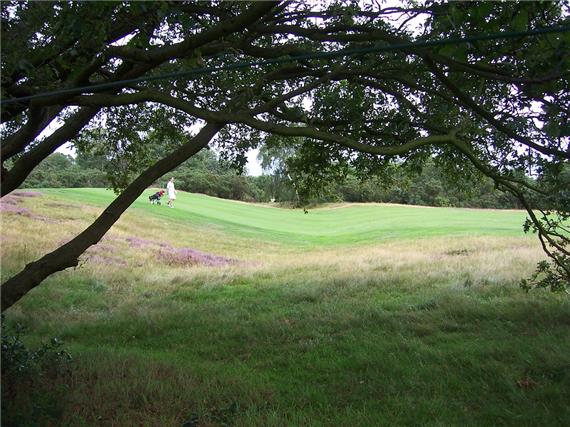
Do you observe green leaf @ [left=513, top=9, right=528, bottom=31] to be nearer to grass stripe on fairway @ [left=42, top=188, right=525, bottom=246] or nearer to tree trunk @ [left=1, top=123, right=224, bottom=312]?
tree trunk @ [left=1, top=123, right=224, bottom=312]

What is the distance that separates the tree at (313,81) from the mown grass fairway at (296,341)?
1450mm

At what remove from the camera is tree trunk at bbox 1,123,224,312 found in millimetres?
5602

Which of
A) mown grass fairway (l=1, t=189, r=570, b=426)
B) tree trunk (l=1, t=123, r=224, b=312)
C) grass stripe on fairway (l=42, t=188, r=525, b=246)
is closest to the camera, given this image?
tree trunk (l=1, t=123, r=224, b=312)

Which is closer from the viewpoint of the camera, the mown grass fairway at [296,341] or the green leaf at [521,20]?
the green leaf at [521,20]

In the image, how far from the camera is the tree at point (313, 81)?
437 cm

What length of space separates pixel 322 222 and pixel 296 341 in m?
39.3

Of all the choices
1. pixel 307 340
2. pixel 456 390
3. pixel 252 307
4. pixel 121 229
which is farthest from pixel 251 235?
pixel 456 390

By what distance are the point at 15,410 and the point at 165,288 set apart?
9.09 meters

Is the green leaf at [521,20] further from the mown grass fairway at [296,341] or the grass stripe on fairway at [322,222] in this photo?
the grass stripe on fairway at [322,222]

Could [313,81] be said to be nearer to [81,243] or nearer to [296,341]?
[81,243]

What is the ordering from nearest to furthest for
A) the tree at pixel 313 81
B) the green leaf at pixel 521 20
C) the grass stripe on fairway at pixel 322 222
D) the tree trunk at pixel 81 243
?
the green leaf at pixel 521 20
the tree at pixel 313 81
the tree trunk at pixel 81 243
the grass stripe on fairway at pixel 322 222

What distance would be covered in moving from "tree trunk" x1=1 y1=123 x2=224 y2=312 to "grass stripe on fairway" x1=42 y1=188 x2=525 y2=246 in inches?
940

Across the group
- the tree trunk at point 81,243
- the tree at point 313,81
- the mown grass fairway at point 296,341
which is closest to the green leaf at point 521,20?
the tree at point 313,81

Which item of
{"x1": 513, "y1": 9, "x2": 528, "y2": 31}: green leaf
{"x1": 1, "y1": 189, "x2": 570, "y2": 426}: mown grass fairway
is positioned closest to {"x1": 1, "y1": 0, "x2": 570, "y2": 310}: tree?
{"x1": 513, "y1": 9, "x2": 528, "y2": 31}: green leaf
